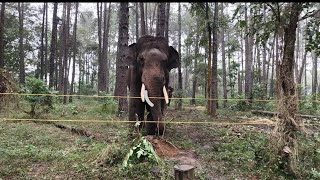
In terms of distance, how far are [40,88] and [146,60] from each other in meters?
5.20

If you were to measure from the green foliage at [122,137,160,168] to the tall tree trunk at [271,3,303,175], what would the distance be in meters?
1.94

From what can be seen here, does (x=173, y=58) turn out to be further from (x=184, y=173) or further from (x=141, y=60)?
(x=184, y=173)

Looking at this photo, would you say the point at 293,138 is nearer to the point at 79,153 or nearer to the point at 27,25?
the point at 79,153

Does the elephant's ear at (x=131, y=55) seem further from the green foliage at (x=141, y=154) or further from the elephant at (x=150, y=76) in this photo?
the green foliage at (x=141, y=154)

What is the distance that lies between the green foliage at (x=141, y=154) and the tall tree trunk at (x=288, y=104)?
1.94 m

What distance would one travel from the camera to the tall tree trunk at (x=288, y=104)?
512 centimetres

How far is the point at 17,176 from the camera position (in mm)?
4879

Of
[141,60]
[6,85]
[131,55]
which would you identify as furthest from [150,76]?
[6,85]

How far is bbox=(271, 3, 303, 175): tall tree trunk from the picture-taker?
5119 millimetres

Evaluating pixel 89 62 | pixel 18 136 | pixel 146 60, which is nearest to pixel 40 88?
pixel 18 136

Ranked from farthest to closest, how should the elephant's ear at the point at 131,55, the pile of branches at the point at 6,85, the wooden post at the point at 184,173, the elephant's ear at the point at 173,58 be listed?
the pile of branches at the point at 6,85 → the elephant's ear at the point at 173,58 → the elephant's ear at the point at 131,55 → the wooden post at the point at 184,173

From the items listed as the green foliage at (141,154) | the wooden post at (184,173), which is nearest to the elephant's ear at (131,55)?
the green foliage at (141,154)

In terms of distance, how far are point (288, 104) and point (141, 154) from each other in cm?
248

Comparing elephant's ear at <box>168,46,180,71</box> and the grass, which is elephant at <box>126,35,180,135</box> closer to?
elephant's ear at <box>168,46,180,71</box>
